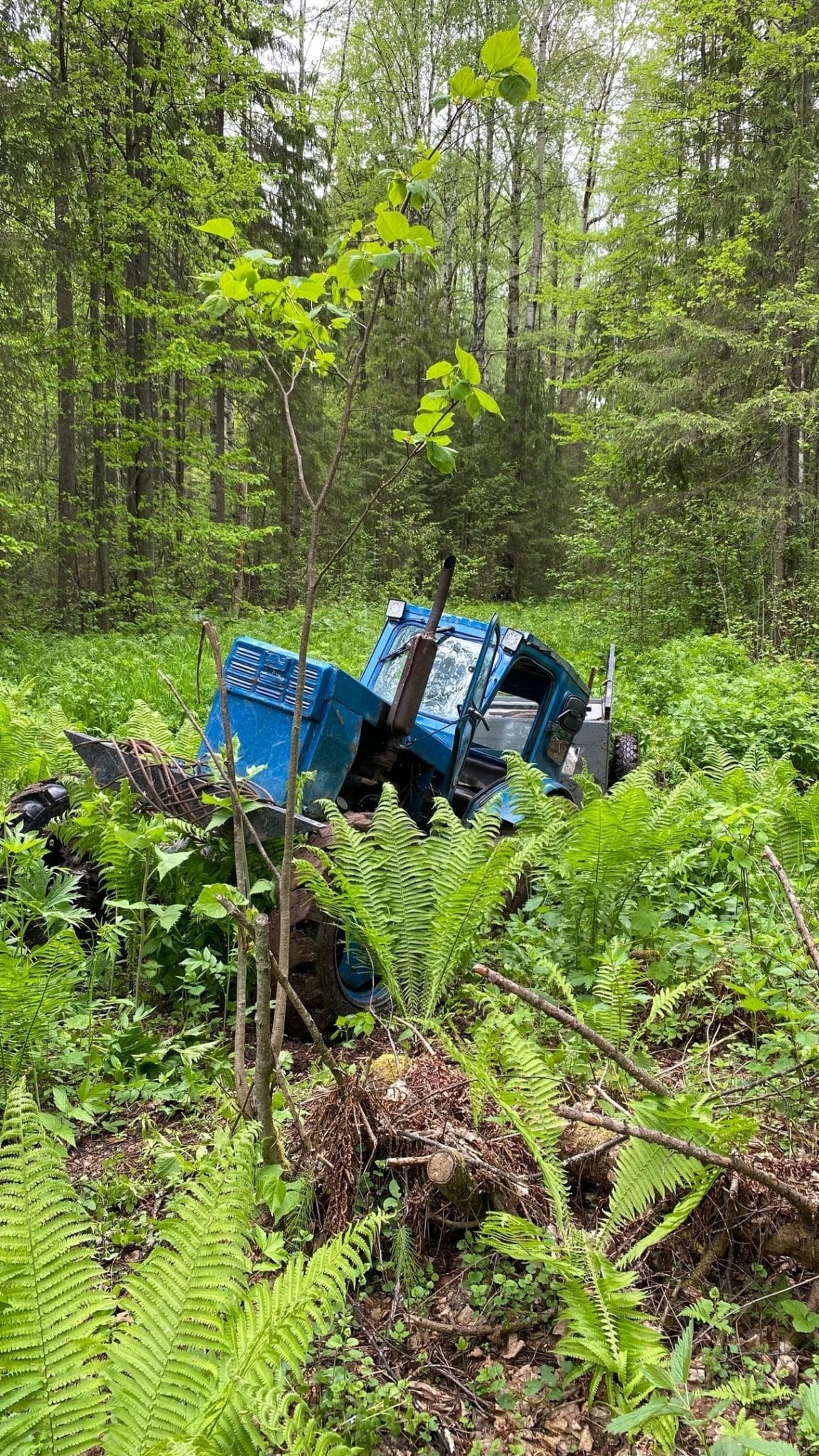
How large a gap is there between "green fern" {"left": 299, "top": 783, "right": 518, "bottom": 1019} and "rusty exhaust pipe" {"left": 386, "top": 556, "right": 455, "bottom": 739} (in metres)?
0.72

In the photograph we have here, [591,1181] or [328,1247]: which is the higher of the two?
[328,1247]

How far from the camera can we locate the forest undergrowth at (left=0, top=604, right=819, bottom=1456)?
1.57m

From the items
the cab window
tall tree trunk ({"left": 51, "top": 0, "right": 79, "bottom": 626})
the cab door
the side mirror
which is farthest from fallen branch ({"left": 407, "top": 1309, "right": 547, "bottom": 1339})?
tall tree trunk ({"left": 51, "top": 0, "right": 79, "bottom": 626})

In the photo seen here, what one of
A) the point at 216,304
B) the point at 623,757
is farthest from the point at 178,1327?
the point at 623,757

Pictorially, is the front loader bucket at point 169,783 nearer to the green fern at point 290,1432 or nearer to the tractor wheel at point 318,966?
the tractor wheel at point 318,966

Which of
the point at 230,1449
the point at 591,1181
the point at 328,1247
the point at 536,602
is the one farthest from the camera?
the point at 536,602

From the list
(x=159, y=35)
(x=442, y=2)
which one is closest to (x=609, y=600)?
(x=159, y=35)

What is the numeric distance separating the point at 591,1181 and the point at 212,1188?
1.21 metres

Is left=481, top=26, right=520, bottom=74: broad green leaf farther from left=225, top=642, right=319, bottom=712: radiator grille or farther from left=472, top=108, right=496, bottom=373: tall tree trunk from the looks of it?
left=472, top=108, right=496, bottom=373: tall tree trunk

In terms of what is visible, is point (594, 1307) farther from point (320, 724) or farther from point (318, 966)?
point (320, 724)

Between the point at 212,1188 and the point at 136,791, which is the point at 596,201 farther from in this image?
the point at 212,1188

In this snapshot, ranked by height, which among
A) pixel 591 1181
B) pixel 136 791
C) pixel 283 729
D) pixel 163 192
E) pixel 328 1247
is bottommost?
pixel 591 1181

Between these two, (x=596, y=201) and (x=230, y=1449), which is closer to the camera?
(x=230, y=1449)

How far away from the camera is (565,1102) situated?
8.24 ft
